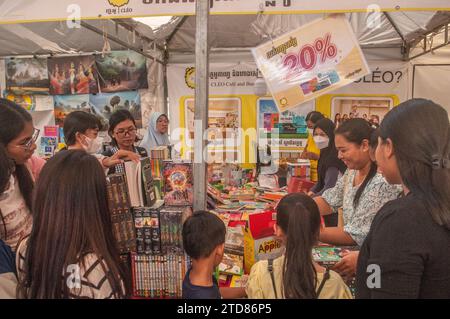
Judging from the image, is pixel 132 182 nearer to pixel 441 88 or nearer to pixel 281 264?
pixel 281 264

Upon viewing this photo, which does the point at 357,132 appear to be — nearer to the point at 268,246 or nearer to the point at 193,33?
the point at 268,246

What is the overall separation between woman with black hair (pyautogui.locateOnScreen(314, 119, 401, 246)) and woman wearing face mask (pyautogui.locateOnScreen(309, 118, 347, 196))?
864 mm

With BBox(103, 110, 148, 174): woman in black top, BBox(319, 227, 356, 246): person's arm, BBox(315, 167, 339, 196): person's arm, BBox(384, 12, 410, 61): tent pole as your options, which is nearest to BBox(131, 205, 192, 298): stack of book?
BBox(319, 227, 356, 246): person's arm

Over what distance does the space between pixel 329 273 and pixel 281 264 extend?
0.66 ft

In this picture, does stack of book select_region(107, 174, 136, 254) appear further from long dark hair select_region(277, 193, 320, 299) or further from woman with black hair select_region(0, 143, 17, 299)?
long dark hair select_region(277, 193, 320, 299)

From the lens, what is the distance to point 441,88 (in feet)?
18.0

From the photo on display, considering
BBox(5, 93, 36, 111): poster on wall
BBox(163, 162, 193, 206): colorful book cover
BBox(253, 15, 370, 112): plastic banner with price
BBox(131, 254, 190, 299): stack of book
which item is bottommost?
BBox(131, 254, 190, 299): stack of book

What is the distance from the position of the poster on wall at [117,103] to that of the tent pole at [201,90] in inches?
175

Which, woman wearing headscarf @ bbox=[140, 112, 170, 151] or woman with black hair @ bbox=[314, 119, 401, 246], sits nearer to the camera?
woman with black hair @ bbox=[314, 119, 401, 246]

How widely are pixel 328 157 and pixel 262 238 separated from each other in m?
1.46

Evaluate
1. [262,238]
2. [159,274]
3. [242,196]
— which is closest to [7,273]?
[159,274]

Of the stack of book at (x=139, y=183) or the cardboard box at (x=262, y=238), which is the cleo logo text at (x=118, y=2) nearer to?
the stack of book at (x=139, y=183)

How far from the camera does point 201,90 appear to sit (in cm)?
175

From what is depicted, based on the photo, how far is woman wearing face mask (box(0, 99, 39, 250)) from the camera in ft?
5.65
